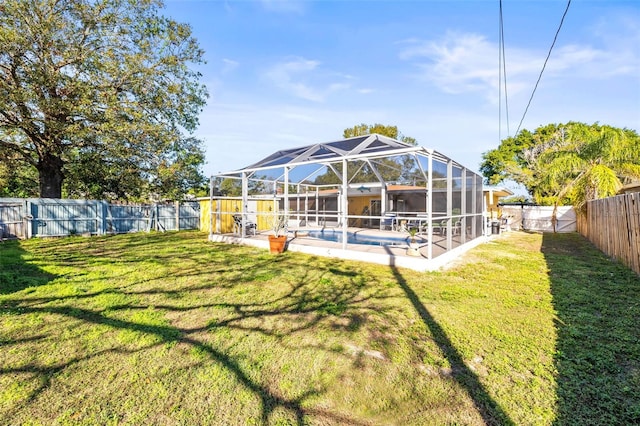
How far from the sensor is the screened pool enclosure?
707cm

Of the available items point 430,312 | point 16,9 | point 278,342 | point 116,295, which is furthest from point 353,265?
point 16,9

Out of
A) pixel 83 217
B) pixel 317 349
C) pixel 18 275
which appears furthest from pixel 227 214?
pixel 317 349

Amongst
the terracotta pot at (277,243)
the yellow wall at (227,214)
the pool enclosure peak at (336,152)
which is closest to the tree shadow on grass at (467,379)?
the pool enclosure peak at (336,152)

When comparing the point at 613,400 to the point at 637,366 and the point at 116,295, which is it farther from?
the point at 116,295

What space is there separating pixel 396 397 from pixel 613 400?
1.44 meters

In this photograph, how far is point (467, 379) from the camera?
2254 mm

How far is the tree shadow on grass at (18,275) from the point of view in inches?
177

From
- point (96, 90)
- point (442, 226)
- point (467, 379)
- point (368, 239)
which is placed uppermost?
point (96, 90)

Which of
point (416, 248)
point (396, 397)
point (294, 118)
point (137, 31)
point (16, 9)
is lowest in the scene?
point (396, 397)

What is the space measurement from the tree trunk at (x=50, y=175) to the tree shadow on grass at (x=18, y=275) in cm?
591

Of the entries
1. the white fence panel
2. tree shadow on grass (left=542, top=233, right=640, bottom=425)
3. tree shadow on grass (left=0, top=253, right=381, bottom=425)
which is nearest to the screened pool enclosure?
tree shadow on grass (left=0, top=253, right=381, bottom=425)

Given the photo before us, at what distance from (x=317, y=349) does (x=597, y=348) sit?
2.54m

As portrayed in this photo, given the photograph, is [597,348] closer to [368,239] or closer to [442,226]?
[442,226]

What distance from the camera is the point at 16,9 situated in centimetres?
886
